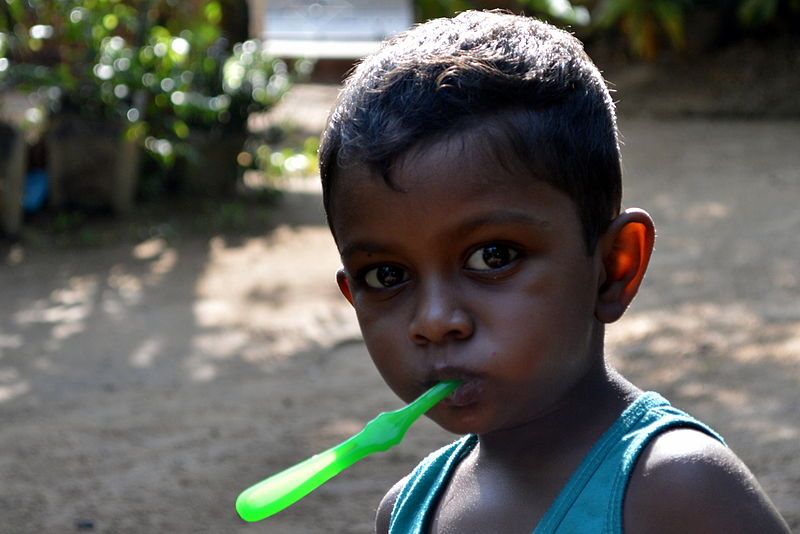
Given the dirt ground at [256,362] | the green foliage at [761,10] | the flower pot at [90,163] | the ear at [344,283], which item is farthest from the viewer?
the green foliage at [761,10]

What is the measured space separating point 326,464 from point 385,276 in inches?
10.2

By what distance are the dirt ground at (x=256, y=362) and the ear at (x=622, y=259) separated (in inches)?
55.4

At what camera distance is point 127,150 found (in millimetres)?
6527

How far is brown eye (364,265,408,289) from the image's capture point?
5.01 feet

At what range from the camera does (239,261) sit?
579cm

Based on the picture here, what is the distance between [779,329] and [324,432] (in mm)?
1751

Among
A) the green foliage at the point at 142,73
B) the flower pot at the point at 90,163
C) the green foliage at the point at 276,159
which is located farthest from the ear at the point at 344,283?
the flower pot at the point at 90,163

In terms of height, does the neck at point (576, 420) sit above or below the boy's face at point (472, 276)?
below

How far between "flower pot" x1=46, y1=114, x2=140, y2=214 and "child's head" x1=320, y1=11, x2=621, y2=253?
513 centimetres

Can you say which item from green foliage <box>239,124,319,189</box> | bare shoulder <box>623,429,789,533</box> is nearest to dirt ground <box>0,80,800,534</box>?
green foliage <box>239,124,319,189</box>

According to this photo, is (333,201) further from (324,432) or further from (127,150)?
(127,150)

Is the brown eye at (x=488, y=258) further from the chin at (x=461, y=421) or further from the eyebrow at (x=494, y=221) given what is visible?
the chin at (x=461, y=421)

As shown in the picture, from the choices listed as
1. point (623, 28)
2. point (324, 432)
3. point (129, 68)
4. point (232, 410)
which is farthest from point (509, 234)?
point (623, 28)

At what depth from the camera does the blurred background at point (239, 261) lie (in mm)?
3410
